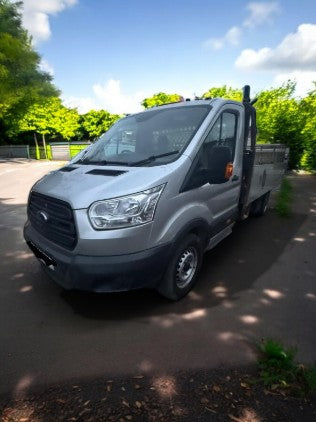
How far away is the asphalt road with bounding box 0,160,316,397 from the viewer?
2682 millimetres

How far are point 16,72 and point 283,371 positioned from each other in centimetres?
3531

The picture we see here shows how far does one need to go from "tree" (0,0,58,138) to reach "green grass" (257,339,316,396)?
1203 inches

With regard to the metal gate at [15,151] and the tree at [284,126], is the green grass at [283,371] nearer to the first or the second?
the tree at [284,126]

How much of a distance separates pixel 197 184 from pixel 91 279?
1573 mm

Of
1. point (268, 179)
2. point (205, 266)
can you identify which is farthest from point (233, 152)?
point (268, 179)

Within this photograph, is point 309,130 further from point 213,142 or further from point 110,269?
point 110,269

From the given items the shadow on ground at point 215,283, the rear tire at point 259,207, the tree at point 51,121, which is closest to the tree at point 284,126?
the rear tire at point 259,207

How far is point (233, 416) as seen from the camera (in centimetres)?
217

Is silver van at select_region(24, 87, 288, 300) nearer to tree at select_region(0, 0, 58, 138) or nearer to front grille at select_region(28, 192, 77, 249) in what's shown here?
front grille at select_region(28, 192, 77, 249)

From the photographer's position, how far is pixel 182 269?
11.8 feet

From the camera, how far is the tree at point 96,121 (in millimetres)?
36812

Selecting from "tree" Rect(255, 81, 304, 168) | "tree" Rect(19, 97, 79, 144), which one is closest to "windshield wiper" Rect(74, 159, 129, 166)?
"tree" Rect(255, 81, 304, 168)

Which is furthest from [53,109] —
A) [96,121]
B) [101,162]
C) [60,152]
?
[101,162]

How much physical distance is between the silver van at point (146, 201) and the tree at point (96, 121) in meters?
34.1
